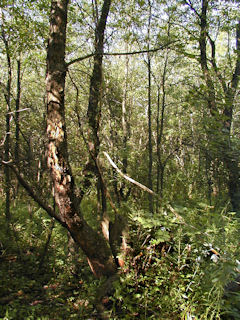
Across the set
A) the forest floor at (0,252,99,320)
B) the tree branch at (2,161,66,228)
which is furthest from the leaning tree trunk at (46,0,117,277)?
the forest floor at (0,252,99,320)

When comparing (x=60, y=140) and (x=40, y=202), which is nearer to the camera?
(x=60, y=140)

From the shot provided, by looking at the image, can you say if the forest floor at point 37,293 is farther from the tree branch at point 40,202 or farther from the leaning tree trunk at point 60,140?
the tree branch at point 40,202

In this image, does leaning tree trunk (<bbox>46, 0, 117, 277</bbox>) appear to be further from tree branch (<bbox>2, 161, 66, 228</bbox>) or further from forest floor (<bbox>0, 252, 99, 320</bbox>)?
forest floor (<bbox>0, 252, 99, 320</bbox>)

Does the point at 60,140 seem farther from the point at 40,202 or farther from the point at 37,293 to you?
the point at 37,293

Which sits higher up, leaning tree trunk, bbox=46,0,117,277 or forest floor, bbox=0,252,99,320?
leaning tree trunk, bbox=46,0,117,277

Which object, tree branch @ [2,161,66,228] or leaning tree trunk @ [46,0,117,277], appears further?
tree branch @ [2,161,66,228]

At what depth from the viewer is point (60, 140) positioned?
9.00 ft

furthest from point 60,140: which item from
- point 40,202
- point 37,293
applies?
point 37,293

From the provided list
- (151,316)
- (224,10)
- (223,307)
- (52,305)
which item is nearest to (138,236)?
(151,316)

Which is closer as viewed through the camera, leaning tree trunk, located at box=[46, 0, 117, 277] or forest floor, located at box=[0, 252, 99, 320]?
leaning tree trunk, located at box=[46, 0, 117, 277]

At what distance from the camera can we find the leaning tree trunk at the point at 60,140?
8.94ft

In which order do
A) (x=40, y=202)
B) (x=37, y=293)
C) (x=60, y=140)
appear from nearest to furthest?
(x=60, y=140) < (x=40, y=202) < (x=37, y=293)

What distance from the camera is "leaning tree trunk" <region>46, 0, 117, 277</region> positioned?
2725 mm

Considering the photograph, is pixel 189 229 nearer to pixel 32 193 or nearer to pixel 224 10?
pixel 32 193
